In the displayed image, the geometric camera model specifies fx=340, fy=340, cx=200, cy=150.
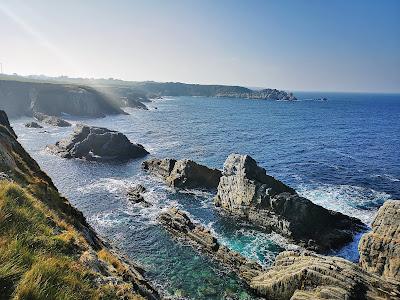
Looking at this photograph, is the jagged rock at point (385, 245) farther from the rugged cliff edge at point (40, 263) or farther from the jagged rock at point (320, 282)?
the rugged cliff edge at point (40, 263)

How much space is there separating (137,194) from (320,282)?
3569 cm

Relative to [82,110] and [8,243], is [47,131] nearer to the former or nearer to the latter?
[82,110]

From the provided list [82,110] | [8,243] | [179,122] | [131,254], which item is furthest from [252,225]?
[82,110]

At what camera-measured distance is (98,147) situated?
87000mm

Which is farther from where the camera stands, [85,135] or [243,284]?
[85,135]

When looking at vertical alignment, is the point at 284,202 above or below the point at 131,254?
above

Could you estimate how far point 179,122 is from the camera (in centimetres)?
15338

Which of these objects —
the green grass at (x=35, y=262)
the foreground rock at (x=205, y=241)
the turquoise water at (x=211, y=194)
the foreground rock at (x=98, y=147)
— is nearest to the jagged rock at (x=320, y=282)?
the foreground rock at (x=205, y=241)

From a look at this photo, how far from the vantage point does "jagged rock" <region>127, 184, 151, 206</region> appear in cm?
5562

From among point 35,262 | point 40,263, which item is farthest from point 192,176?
point 40,263

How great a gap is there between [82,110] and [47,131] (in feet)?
187

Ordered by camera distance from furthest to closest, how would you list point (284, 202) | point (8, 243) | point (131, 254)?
point (284, 202)
point (131, 254)
point (8, 243)

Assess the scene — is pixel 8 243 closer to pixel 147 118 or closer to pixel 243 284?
pixel 243 284

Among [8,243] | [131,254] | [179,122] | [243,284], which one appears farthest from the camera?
[179,122]
